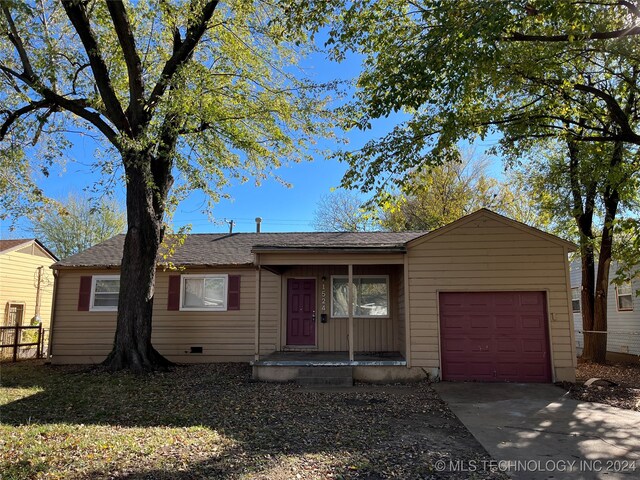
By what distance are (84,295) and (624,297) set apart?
55.6 ft

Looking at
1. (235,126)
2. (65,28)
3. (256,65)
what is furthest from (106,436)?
(65,28)

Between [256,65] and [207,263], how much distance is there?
219 inches

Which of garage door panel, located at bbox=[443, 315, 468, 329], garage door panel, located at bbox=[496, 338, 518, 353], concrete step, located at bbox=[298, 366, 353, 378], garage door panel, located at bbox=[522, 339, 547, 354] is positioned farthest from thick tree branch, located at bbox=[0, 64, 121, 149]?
garage door panel, located at bbox=[522, 339, 547, 354]

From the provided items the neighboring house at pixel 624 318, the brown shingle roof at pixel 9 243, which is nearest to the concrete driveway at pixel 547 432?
the neighboring house at pixel 624 318

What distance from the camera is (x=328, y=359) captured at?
1016 cm

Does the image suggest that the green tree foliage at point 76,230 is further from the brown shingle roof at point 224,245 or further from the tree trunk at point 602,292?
the tree trunk at point 602,292

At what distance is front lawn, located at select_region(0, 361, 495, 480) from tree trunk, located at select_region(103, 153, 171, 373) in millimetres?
885

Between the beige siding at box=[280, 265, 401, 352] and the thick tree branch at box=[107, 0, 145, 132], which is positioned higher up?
the thick tree branch at box=[107, 0, 145, 132]

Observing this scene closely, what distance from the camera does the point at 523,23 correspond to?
24.6ft

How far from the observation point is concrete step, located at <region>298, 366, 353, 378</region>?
9367 mm

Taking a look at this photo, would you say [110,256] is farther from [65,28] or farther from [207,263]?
[65,28]

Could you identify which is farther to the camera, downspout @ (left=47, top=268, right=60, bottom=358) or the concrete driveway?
downspout @ (left=47, top=268, right=60, bottom=358)

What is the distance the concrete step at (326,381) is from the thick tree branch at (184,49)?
23.6ft

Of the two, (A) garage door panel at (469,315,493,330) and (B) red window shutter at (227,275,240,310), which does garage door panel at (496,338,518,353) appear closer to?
(A) garage door panel at (469,315,493,330)
